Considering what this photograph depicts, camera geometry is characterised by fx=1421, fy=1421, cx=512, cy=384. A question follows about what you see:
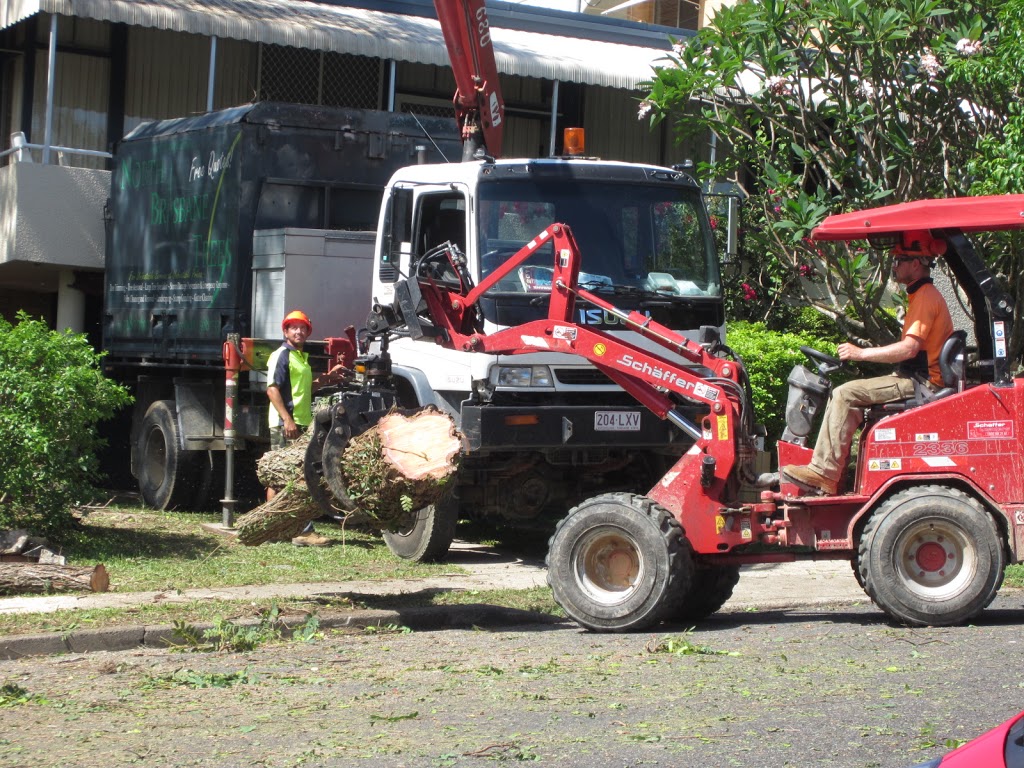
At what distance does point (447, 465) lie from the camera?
29.4 feet

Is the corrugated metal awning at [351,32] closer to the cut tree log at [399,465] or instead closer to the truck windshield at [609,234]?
the truck windshield at [609,234]

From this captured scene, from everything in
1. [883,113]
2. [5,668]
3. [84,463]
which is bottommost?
[5,668]

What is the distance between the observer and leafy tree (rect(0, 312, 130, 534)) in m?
10.5

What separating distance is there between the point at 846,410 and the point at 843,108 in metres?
6.91

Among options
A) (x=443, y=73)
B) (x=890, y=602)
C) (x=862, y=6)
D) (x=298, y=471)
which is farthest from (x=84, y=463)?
(x=443, y=73)

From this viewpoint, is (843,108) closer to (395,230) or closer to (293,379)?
(395,230)

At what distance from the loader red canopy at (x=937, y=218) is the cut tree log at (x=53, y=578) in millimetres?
5239

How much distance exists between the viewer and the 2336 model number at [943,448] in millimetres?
8352

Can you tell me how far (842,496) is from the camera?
8594mm

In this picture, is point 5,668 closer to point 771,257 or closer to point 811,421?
point 811,421

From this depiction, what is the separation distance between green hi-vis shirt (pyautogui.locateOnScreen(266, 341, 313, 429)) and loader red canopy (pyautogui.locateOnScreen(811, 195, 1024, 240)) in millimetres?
5188

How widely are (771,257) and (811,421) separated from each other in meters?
8.71

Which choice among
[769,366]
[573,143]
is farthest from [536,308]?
[769,366]

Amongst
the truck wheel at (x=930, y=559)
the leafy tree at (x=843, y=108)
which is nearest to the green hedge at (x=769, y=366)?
the leafy tree at (x=843, y=108)
